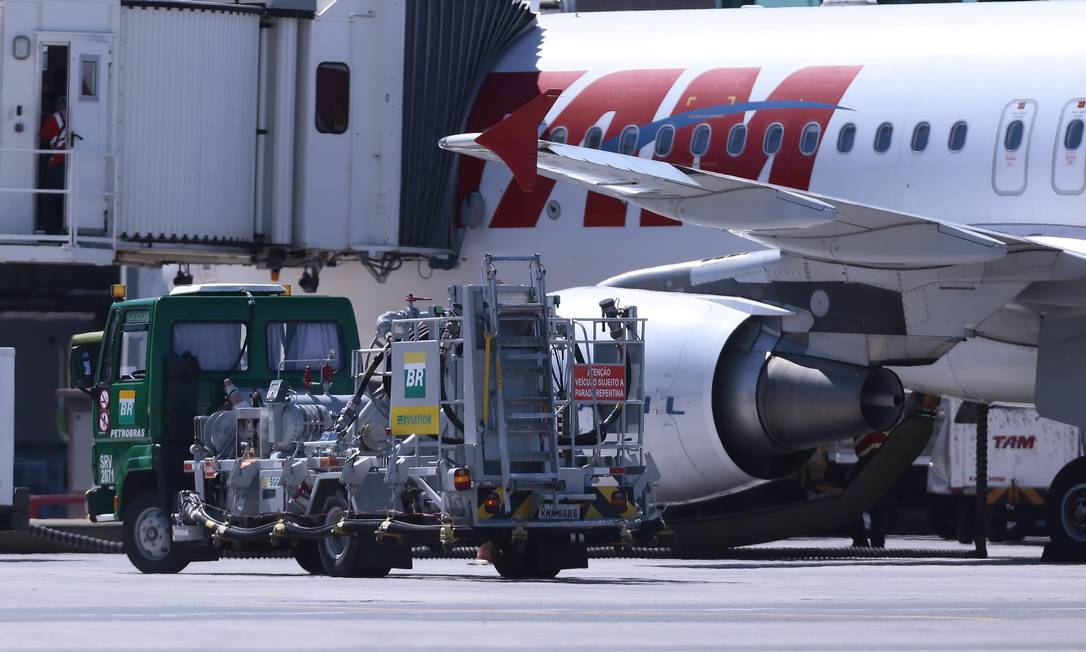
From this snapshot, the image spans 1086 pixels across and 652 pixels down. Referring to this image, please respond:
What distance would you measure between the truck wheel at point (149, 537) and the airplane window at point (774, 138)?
6.83m

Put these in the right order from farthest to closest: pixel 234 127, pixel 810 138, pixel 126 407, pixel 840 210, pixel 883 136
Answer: pixel 234 127
pixel 810 138
pixel 883 136
pixel 126 407
pixel 840 210

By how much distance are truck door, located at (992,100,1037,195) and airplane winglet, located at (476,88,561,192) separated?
5.40 m

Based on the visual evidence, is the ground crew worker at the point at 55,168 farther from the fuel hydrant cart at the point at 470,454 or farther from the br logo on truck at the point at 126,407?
the fuel hydrant cart at the point at 470,454

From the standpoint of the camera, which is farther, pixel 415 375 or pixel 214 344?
pixel 214 344

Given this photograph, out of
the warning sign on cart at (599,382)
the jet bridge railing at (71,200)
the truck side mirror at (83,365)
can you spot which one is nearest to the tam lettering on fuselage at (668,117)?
the jet bridge railing at (71,200)

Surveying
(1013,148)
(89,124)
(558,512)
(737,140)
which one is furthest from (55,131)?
(1013,148)

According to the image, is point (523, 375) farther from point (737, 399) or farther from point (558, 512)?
point (737, 399)

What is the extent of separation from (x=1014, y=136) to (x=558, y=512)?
256 inches

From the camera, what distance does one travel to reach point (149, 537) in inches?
674

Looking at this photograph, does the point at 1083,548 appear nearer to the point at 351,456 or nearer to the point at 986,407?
the point at 986,407

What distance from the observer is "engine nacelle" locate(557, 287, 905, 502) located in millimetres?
18391

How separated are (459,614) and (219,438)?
631cm

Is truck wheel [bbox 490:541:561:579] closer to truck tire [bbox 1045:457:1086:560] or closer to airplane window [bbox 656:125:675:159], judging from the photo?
truck tire [bbox 1045:457:1086:560]

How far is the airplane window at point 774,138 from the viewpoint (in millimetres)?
20141
